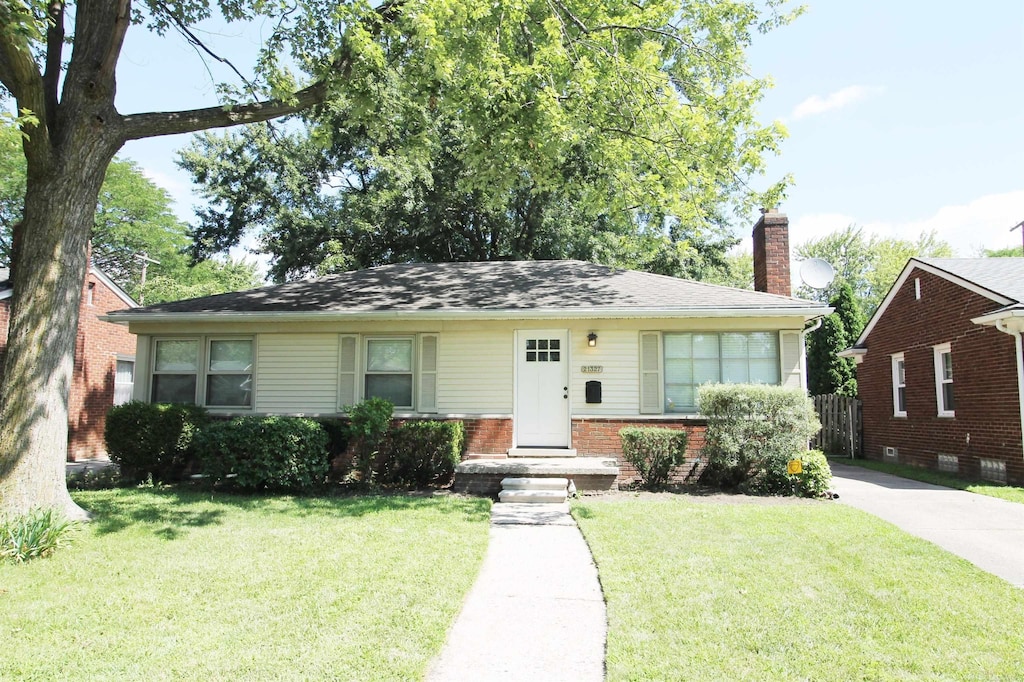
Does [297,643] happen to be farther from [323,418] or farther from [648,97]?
[648,97]

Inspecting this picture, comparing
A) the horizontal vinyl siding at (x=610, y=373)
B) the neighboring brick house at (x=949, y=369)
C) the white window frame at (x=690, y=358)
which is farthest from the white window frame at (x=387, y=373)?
the neighboring brick house at (x=949, y=369)

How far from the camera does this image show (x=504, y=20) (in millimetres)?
9367

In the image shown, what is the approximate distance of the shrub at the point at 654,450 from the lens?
943cm

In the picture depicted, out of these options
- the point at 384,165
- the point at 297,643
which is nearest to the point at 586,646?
the point at 297,643

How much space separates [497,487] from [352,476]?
2.64 m

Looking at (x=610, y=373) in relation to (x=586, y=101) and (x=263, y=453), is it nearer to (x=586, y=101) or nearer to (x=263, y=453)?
(x=586, y=101)

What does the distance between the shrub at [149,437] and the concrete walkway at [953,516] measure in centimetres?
996

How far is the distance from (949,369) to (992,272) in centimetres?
202

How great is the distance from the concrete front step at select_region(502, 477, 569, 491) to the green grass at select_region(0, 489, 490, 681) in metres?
1.57

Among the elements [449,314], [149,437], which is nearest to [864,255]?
[449,314]

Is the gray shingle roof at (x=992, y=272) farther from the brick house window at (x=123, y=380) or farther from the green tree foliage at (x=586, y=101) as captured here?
the brick house window at (x=123, y=380)

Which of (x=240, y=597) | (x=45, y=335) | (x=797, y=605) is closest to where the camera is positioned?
(x=797, y=605)

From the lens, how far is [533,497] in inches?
336

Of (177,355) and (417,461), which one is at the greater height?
(177,355)
